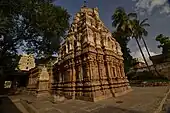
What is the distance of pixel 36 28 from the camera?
17.2 metres

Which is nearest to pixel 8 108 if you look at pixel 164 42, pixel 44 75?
pixel 44 75

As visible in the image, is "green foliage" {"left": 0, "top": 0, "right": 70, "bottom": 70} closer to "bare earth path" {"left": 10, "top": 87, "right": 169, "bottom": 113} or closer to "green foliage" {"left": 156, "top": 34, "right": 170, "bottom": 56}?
"bare earth path" {"left": 10, "top": 87, "right": 169, "bottom": 113}

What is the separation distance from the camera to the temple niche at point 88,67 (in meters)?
8.81

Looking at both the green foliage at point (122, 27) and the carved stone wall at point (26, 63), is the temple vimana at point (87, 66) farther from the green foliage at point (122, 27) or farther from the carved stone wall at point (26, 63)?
the carved stone wall at point (26, 63)

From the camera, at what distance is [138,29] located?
1017 inches

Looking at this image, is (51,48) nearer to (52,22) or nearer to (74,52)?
(52,22)

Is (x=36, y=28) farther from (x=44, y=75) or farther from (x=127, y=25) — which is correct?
(x=127, y=25)

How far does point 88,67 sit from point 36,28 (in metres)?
11.6

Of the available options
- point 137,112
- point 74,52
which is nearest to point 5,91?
point 74,52

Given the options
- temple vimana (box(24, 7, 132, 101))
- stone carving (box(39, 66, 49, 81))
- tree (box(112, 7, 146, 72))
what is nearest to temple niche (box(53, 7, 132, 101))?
temple vimana (box(24, 7, 132, 101))

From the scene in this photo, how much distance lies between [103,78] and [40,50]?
1398cm

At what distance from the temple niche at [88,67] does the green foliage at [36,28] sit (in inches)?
240

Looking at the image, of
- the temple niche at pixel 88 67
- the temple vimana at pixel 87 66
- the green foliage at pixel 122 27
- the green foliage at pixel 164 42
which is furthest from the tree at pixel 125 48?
the temple niche at pixel 88 67

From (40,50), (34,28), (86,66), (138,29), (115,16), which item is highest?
(115,16)
